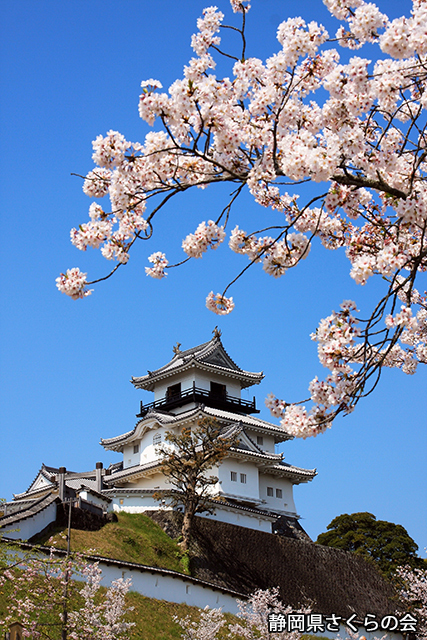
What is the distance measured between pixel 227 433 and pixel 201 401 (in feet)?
15.5

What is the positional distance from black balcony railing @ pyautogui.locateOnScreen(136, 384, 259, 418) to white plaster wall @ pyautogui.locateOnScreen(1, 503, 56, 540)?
1510 centimetres

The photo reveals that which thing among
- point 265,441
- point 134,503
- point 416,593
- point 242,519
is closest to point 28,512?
point 134,503

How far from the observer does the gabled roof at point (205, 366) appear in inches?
1358

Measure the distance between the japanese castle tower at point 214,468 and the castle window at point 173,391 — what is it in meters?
0.06

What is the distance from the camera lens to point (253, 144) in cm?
593

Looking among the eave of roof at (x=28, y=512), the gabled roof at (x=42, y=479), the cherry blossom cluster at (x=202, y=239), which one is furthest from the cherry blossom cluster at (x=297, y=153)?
the gabled roof at (x=42, y=479)

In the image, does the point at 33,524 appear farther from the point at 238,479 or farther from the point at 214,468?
the point at 238,479

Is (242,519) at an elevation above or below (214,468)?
below

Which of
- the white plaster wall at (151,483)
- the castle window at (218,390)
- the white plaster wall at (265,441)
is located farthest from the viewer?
the castle window at (218,390)

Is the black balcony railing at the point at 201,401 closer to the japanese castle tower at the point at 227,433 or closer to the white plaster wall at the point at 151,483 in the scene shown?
the japanese castle tower at the point at 227,433

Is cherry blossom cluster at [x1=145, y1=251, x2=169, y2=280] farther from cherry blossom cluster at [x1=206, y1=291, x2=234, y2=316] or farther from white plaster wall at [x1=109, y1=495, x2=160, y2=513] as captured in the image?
white plaster wall at [x1=109, y1=495, x2=160, y2=513]

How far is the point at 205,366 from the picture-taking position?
113ft

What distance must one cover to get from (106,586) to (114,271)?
1381 cm

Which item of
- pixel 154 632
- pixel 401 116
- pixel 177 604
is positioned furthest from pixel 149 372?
pixel 401 116
